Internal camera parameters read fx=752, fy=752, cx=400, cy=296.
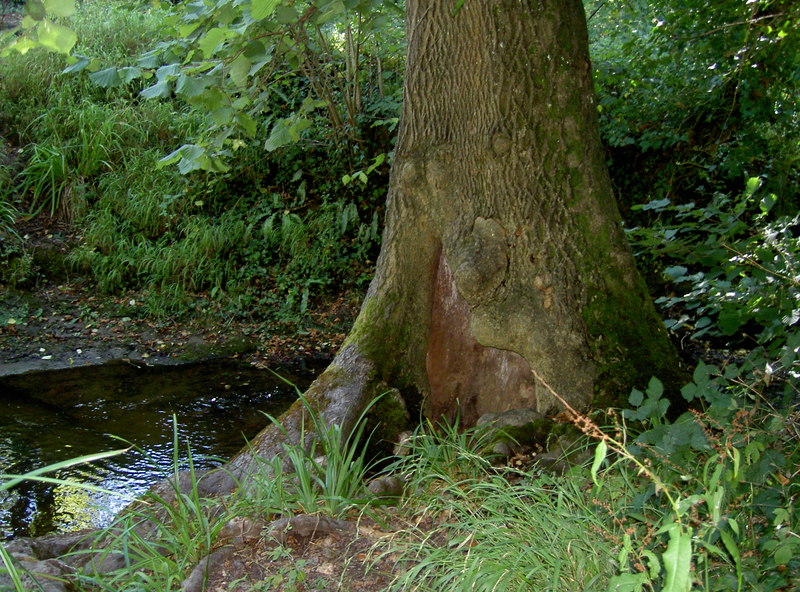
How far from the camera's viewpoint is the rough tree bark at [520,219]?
4.09m

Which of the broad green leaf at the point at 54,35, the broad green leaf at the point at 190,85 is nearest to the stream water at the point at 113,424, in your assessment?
the broad green leaf at the point at 190,85

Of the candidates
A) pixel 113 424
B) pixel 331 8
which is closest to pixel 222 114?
pixel 331 8

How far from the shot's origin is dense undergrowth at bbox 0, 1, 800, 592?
2.46 metres

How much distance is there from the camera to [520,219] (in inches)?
163

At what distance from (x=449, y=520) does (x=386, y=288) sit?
5.89 feet

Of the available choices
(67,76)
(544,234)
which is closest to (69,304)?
(67,76)

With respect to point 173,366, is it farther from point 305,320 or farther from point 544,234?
point 544,234

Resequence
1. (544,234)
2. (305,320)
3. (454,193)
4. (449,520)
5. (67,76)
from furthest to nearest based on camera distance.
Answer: (67,76), (305,320), (454,193), (544,234), (449,520)

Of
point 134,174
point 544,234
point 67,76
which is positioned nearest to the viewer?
point 544,234

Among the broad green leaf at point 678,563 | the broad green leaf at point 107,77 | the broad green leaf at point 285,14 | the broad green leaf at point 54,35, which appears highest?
the broad green leaf at point 285,14

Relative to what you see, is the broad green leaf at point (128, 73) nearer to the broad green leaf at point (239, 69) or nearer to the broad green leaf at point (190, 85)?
the broad green leaf at point (190, 85)

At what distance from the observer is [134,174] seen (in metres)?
9.70

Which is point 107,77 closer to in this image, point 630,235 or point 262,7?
point 262,7

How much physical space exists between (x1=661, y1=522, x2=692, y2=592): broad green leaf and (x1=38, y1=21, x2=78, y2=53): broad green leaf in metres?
2.66
